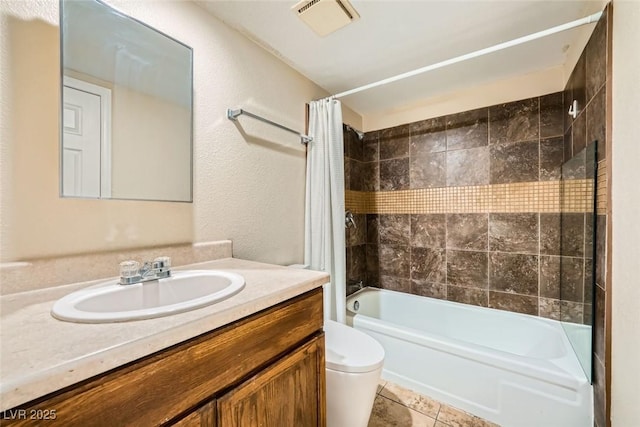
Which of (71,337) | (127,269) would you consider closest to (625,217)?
(71,337)

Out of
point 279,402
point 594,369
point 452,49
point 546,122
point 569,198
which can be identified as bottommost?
point 594,369

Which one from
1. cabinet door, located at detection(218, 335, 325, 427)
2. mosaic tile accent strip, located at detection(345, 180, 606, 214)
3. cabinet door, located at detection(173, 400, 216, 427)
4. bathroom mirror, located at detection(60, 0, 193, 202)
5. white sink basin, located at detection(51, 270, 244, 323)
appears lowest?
cabinet door, located at detection(218, 335, 325, 427)

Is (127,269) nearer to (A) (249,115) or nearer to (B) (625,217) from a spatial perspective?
(A) (249,115)

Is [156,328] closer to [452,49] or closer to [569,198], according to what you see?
[452,49]

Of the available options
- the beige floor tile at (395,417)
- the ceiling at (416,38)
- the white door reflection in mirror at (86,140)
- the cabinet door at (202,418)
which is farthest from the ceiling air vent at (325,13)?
the beige floor tile at (395,417)

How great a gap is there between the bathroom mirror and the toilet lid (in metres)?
1.01

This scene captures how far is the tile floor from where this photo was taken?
4.52 ft

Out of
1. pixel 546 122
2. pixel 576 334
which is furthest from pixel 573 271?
pixel 546 122

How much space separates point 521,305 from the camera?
6.21 feet

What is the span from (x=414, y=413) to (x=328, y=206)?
1336 mm

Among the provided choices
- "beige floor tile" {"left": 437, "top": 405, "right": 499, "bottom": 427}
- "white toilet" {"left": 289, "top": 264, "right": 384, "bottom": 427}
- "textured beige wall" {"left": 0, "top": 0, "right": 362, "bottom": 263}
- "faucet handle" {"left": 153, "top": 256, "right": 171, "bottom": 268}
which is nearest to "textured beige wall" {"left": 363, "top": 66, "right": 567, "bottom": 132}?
"textured beige wall" {"left": 0, "top": 0, "right": 362, "bottom": 263}

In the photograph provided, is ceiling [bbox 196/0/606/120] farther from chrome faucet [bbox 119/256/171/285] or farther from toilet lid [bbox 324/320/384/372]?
toilet lid [bbox 324/320/384/372]

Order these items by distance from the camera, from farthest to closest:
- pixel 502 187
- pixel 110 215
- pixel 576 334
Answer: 1. pixel 502 187
2. pixel 576 334
3. pixel 110 215

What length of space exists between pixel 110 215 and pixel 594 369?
86.5 inches
